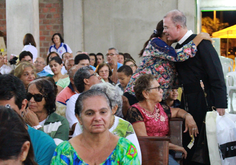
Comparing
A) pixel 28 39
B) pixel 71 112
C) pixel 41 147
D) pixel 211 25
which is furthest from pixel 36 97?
pixel 211 25

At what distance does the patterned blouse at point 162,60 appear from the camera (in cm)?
330

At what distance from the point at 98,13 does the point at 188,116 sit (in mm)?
7308

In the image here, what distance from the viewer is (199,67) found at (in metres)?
3.42

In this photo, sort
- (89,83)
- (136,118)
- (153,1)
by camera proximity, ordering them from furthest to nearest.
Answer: (153,1) < (89,83) < (136,118)

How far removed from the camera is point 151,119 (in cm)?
329

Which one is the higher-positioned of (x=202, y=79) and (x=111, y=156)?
(x=202, y=79)

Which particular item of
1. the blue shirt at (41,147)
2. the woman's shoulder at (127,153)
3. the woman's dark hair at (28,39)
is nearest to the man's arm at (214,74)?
the woman's shoulder at (127,153)

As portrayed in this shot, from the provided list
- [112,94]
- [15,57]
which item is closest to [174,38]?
[112,94]

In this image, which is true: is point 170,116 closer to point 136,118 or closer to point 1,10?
point 136,118

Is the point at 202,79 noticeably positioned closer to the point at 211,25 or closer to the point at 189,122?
the point at 189,122

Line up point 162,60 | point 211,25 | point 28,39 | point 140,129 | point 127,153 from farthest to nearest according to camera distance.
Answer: point 211,25, point 28,39, point 162,60, point 140,129, point 127,153

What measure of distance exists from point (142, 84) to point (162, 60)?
1.20ft

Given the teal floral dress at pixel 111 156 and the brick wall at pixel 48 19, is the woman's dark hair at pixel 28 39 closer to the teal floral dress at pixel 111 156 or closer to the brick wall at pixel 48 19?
the brick wall at pixel 48 19

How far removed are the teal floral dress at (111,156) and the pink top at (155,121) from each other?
123 centimetres
